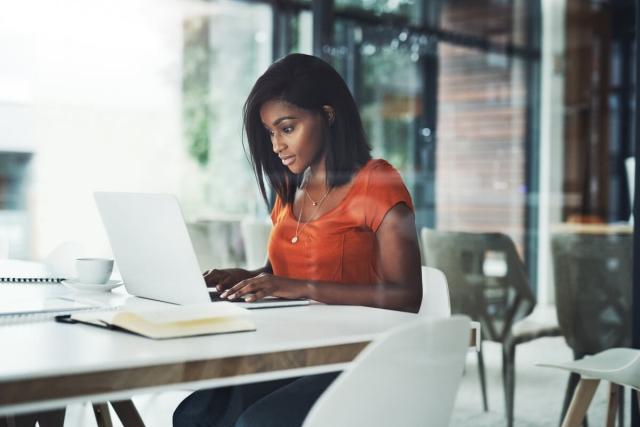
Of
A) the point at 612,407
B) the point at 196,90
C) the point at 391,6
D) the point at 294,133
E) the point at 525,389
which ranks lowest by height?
the point at 525,389

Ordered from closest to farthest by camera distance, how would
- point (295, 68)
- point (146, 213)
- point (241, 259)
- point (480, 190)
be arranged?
point (146, 213) → point (295, 68) → point (241, 259) → point (480, 190)

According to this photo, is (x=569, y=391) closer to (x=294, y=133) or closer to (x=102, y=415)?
(x=294, y=133)

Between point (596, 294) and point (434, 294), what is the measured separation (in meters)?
1.46

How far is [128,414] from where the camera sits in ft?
7.04

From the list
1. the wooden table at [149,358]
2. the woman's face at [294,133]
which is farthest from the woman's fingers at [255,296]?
the woman's face at [294,133]

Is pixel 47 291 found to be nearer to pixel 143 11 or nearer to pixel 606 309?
pixel 143 11

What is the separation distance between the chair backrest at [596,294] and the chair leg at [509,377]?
0.74 feet

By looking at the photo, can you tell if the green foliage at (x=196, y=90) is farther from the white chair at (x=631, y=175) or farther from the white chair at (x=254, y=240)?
the white chair at (x=631, y=175)

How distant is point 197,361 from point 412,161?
9.12ft

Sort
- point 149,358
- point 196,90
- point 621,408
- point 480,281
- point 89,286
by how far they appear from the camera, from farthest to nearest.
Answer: point 196,90
point 480,281
point 621,408
point 89,286
point 149,358

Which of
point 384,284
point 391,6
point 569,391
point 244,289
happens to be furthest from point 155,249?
point 391,6

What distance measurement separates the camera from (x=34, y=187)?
9.96 feet

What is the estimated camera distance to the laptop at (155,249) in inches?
64.2

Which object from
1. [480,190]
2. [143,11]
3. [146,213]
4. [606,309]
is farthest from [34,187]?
[606,309]
